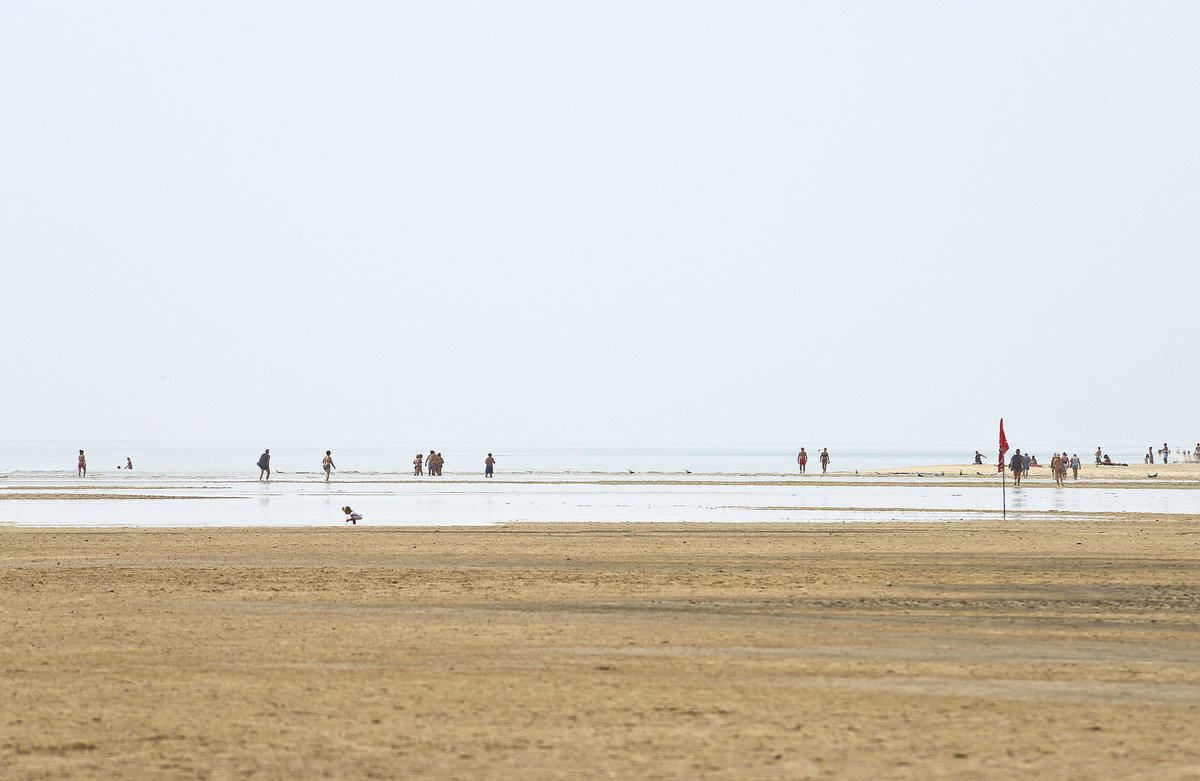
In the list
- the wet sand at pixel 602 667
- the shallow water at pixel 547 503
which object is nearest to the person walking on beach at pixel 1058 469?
the shallow water at pixel 547 503

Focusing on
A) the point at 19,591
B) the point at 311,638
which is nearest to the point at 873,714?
the point at 311,638

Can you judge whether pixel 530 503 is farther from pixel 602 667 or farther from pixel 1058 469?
pixel 602 667

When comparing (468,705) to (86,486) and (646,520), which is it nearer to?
(646,520)

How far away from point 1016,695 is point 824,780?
2772 mm

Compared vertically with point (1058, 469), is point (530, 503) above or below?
below

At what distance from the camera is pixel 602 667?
10.4m

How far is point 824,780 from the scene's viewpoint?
6902 millimetres

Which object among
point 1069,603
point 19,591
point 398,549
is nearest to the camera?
point 1069,603

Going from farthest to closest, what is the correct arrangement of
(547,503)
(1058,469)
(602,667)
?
(1058,469) < (547,503) < (602,667)

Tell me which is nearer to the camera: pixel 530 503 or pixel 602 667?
pixel 602 667

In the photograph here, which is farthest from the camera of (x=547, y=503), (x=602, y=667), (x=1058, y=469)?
(x=1058, y=469)

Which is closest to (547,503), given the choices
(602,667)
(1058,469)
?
(1058,469)

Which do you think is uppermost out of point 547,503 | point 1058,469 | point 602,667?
point 1058,469

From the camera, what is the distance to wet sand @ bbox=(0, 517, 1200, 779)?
7.48 meters
